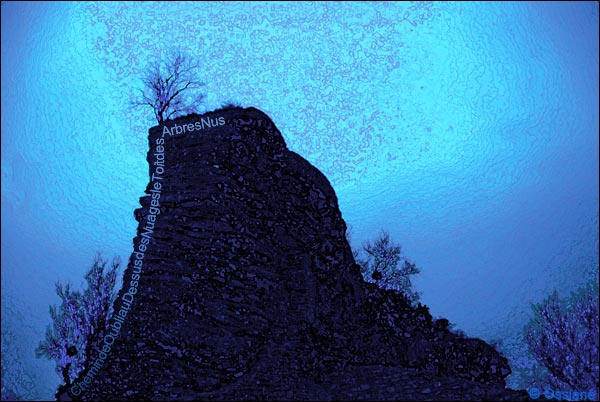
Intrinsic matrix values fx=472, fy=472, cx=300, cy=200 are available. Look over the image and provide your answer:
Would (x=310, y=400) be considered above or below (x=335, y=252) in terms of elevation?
below

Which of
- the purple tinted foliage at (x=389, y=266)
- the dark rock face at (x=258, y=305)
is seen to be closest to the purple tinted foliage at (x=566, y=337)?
the dark rock face at (x=258, y=305)

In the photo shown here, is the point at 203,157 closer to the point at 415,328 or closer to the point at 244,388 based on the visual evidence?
the point at 244,388

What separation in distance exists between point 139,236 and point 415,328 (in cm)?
664

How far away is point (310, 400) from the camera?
8867 mm

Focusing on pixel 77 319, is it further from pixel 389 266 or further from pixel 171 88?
pixel 389 266

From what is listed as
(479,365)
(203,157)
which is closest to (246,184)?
(203,157)

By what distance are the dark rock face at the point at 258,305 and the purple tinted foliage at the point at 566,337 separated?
1009 millimetres

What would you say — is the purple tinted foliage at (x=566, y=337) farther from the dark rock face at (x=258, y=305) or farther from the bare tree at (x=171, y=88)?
the bare tree at (x=171, y=88)

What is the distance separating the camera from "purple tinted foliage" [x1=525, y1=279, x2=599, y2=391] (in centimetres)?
1020

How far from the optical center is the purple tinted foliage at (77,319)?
11070 mm

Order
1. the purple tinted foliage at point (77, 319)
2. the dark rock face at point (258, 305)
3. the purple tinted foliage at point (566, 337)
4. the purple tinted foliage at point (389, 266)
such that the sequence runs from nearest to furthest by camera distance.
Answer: the dark rock face at point (258, 305) < the purple tinted foliage at point (566, 337) < the purple tinted foliage at point (77, 319) < the purple tinted foliage at point (389, 266)

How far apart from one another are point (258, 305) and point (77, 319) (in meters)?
4.87

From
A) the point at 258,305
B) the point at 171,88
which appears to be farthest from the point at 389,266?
the point at 171,88

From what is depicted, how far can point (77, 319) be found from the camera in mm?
11367
